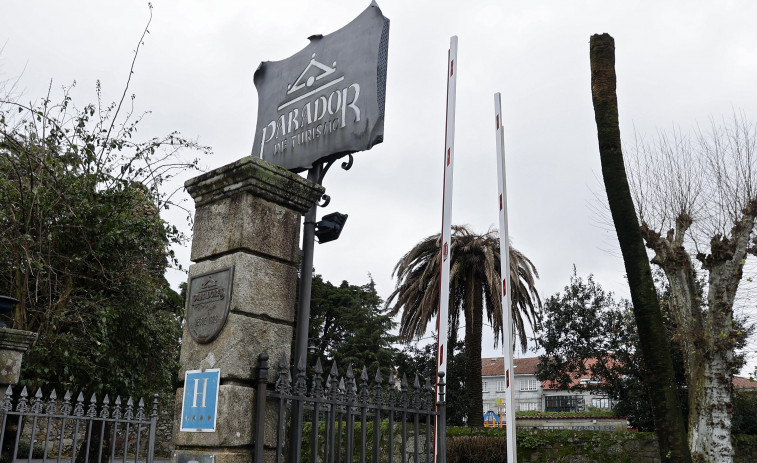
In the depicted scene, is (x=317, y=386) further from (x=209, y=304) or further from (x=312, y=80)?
(x=312, y=80)

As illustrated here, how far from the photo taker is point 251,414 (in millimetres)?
3586

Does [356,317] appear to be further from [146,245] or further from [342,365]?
[146,245]

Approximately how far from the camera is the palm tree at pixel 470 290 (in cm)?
1930

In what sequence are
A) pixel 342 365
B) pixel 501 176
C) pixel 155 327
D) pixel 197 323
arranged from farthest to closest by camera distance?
pixel 342 365 → pixel 155 327 → pixel 501 176 → pixel 197 323

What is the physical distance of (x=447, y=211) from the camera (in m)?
6.95

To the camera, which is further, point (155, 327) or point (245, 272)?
point (155, 327)

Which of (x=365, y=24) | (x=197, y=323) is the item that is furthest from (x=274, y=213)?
(x=365, y=24)

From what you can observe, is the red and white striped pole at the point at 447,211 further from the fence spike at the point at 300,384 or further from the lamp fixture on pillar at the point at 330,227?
the fence spike at the point at 300,384

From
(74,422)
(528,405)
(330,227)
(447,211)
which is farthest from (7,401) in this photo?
(528,405)

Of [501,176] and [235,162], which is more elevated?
[501,176]

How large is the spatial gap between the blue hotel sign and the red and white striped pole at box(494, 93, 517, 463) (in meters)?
2.67

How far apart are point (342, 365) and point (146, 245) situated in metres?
21.3

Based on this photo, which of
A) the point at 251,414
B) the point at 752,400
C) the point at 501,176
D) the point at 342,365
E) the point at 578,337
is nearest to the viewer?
the point at 251,414

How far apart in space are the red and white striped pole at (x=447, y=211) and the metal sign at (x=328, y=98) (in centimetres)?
195
